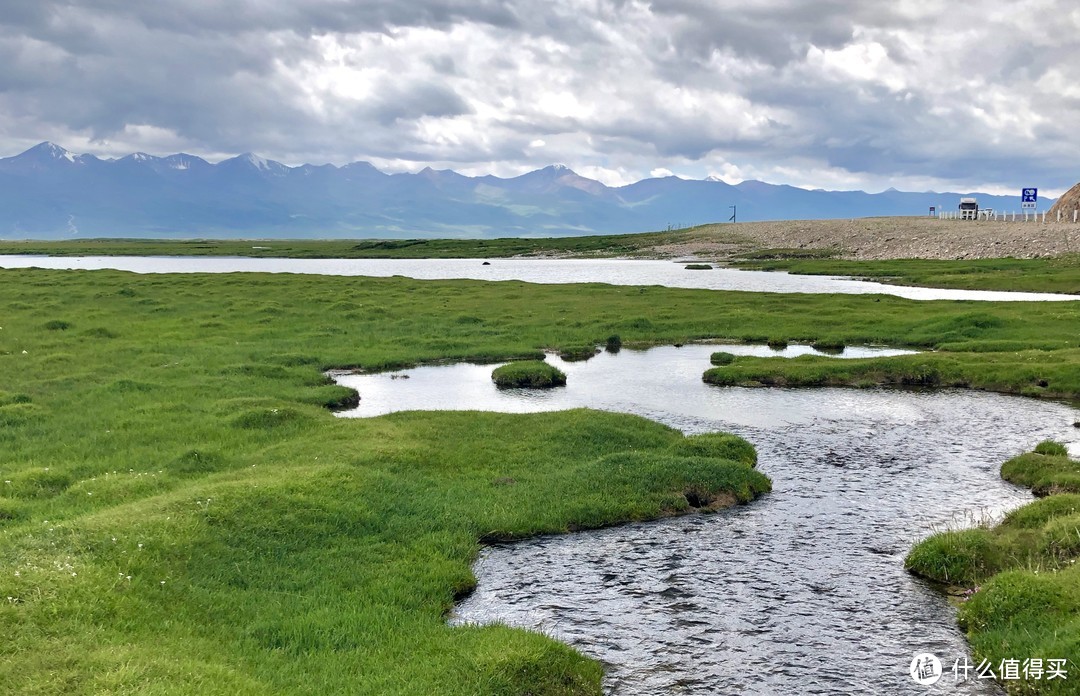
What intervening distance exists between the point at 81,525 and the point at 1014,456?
2845cm

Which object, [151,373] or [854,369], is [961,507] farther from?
[151,373]

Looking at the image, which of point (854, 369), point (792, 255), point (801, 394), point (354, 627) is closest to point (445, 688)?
point (354, 627)

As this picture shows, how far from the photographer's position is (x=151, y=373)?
38.3 meters

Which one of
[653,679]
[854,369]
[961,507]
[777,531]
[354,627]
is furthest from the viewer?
[854,369]

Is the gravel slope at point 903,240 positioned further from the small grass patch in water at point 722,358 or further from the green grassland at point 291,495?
the small grass patch in water at point 722,358

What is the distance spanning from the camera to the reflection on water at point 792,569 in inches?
557

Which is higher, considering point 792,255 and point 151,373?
point 792,255

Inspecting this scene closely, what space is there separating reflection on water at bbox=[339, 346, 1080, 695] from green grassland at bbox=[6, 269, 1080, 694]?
1.23 meters

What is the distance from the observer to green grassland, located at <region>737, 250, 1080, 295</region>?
78125mm

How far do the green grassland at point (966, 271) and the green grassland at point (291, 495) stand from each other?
3185cm

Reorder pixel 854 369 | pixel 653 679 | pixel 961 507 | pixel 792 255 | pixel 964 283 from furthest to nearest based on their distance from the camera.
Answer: pixel 792 255 < pixel 964 283 < pixel 854 369 < pixel 961 507 < pixel 653 679

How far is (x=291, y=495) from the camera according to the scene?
65.1 ft

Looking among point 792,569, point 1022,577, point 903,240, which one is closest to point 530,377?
point 792,569

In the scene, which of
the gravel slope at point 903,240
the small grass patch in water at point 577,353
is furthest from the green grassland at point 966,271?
the small grass patch in water at point 577,353
